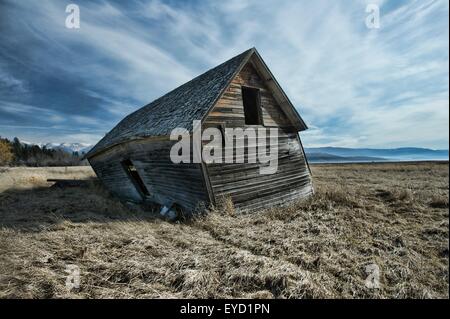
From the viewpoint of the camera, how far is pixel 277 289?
3271 millimetres

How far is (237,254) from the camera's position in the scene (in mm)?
4129

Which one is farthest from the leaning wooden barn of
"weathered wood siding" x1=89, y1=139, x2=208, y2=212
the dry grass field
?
the dry grass field

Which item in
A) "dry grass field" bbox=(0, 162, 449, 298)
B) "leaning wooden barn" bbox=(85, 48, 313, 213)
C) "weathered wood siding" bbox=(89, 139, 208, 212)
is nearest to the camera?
"dry grass field" bbox=(0, 162, 449, 298)

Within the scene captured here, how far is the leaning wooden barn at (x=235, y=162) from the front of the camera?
23.2ft

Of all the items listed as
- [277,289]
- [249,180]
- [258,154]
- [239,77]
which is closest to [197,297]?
[277,289]

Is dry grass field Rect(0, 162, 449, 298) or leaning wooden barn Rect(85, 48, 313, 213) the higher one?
leaning wooden barn Rect(85, 48, 313, 213)

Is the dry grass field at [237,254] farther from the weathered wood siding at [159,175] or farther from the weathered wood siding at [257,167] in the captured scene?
the weathered wood siding at [159,175]

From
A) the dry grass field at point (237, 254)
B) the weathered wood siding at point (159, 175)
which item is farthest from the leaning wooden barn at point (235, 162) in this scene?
the dry grass field at point (237, 254)

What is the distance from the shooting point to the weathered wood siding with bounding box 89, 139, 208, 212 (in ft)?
23.7

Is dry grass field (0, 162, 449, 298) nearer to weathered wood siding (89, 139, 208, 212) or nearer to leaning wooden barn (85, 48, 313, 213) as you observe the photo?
leaning wooden barn (85, 48, 313, 213)

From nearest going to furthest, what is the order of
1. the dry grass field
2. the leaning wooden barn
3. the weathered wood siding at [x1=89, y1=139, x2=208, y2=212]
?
the dry grass field → the leaning wooden barn → the weathered wood siding at [x1=89, y1=139, x2=208, y2=212]

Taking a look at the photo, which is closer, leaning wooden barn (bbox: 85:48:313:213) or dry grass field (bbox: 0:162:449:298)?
dry grass field (bbox: 0:162:449:298)
